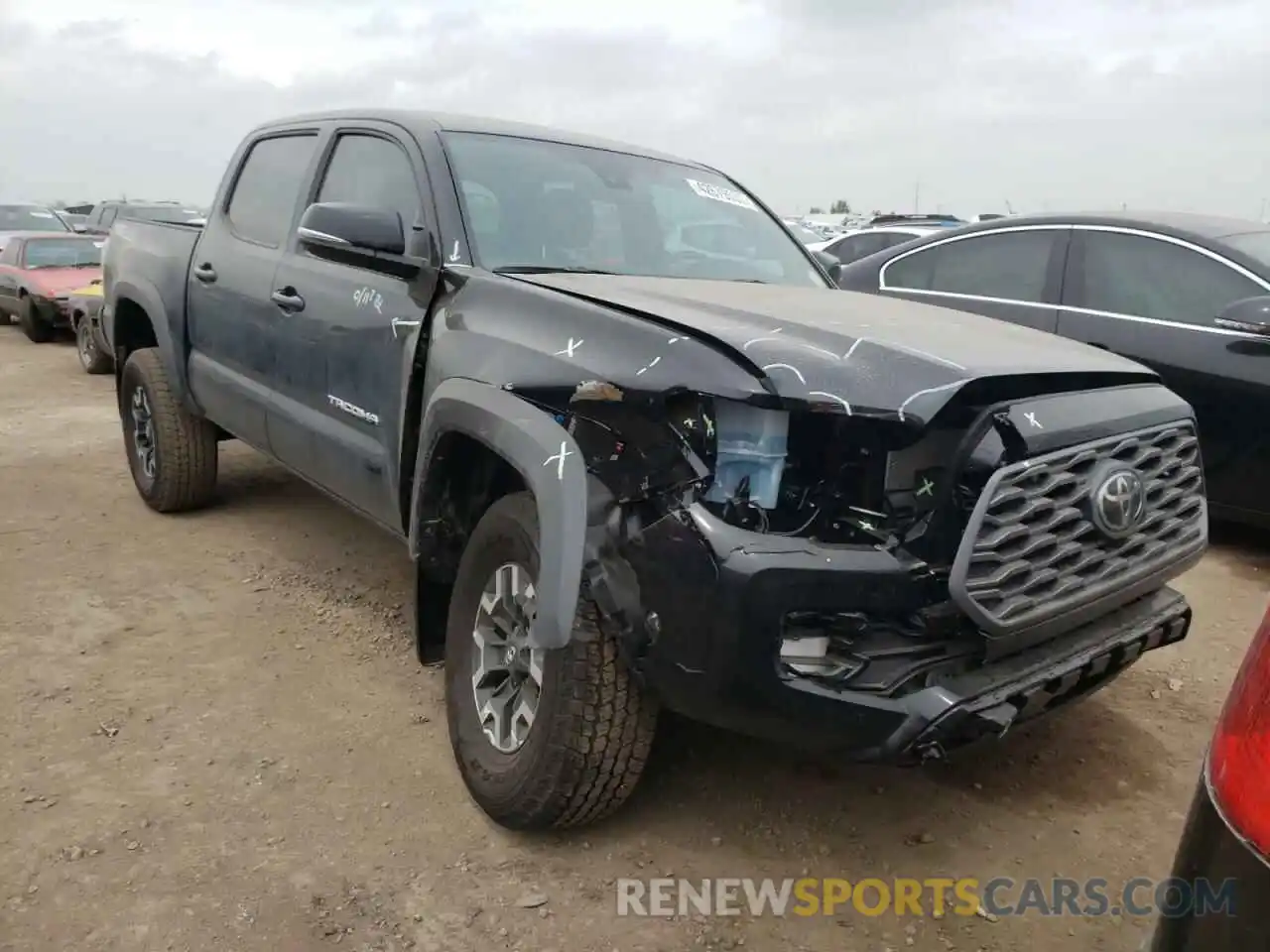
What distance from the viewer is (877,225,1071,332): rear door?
17.4ft

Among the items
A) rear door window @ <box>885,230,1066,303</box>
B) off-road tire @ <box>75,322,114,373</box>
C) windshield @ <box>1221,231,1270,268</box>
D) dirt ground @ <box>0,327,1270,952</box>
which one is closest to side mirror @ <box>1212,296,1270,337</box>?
windshield @ <box>1221,231,1270,268</box>

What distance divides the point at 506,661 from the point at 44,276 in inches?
481

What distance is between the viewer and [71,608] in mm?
3908

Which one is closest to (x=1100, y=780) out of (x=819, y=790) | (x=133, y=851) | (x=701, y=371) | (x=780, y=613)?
(x=819, y=790)

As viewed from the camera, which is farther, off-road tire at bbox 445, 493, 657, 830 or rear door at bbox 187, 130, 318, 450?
rear door at bbox 187, 130, 318, 450

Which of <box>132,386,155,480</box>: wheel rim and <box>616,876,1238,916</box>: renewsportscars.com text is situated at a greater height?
<box>132,386,155,480</box>: wheel rim

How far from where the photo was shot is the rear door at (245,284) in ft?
12.8

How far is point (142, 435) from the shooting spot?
519 centimetres

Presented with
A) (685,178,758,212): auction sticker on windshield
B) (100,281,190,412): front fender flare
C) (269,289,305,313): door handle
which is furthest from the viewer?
(100,281,190,412): front fender flare

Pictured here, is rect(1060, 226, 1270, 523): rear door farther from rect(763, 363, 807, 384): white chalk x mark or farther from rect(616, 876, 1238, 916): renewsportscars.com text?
rect(763, 363, 807, 384): white chalk x mark

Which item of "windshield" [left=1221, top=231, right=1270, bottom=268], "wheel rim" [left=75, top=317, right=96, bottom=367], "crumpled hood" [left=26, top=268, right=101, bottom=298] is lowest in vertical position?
"wheel rim" [left=75, top=317, right=96, bottom=367]

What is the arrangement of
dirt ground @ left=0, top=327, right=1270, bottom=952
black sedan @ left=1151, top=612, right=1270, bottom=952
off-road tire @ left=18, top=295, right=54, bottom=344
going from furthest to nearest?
off-road tire @ left=18, top=295, right=54, bottom=344, dirt ground @ left=0, top=327, right=1270, bottom=952, black sedan @ left=1151, top=612, right=1270, bottom=952

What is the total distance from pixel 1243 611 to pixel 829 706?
2.96 meters

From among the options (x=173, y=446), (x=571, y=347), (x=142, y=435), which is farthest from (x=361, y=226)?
(x=142, y=435)
